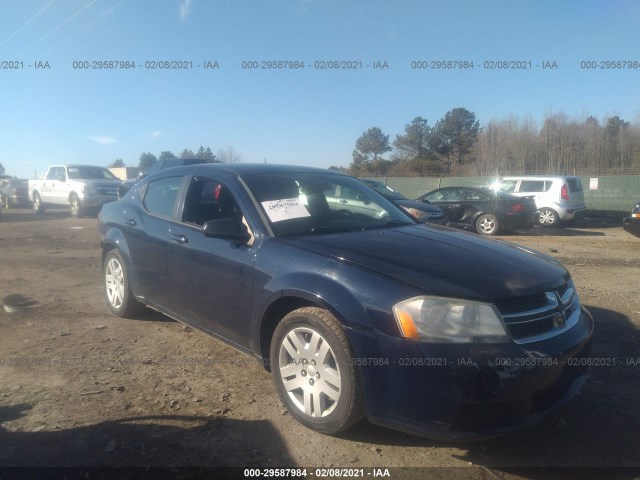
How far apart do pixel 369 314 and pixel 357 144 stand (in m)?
47.7

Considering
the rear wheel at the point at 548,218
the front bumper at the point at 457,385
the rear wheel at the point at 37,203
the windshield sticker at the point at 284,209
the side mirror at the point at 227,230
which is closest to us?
the front bumper at the point at 457,385

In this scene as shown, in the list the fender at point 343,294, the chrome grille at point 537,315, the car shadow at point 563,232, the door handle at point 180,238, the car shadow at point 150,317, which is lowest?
the car shadow at point 563,232

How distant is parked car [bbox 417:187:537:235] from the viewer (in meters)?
13.0

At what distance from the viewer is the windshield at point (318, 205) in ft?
11.7

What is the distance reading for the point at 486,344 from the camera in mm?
2496

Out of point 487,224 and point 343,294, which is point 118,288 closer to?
point 343,294

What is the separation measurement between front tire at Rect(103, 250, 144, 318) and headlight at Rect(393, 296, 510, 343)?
3.30 m

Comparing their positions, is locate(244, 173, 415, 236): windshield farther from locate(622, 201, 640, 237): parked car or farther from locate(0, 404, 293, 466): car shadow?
locate(622, 201, 640, 237): parked car

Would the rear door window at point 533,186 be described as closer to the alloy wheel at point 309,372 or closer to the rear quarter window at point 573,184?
the rear quarter window at point 573,184

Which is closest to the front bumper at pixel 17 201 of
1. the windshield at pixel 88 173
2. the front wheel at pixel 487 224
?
the windshield at pixel 88 173

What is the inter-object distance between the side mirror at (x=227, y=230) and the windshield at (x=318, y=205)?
0.68 ft

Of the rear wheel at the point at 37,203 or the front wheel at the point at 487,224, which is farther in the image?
the rear wheel at the point at 37,203

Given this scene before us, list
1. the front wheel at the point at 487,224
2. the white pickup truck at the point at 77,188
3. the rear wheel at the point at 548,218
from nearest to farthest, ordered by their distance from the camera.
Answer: the front wheel at the point at 487,224
the rear wheel at the point at 548,218
the white pickup truck at the point at 77,188

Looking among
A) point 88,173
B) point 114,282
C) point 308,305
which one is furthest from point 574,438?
point 88,173
